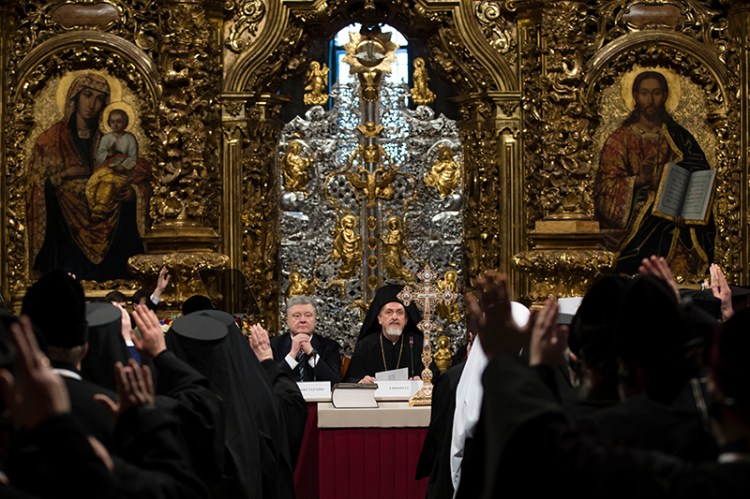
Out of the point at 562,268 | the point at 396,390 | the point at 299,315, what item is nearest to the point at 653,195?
the point at 562,268

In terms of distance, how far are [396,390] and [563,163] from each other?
3.80 metres

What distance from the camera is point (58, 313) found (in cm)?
486

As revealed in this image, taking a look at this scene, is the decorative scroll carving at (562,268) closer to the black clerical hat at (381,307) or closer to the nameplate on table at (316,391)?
→ the black clerical hat at (381,307)

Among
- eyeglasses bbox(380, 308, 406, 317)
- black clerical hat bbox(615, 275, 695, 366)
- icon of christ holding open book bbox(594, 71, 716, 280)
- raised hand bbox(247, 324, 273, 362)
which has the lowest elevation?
eyeglasses bbox(380, 308, 406, 317)

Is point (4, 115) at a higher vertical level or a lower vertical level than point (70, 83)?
lower

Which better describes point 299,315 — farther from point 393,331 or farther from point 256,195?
→ point 256,195

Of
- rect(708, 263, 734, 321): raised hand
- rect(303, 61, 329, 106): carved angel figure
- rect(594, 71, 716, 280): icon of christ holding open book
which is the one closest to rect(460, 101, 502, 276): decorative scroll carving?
rect(594, 71, 716, 280): icon of christ holding open book

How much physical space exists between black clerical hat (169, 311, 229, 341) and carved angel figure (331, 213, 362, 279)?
8.22 metres

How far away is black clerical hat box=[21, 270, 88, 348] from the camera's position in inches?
190

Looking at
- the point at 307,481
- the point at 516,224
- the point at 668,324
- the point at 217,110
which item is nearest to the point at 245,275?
the point at 217,110

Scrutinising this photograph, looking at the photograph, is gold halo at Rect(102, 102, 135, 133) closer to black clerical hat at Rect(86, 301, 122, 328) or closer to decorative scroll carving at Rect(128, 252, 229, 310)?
decorative scroll carving at Rect(128, 252, 229, 310)

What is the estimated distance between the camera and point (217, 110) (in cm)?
1420

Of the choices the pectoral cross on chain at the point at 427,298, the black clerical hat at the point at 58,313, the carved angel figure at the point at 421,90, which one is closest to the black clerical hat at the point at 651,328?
the black clerical hat at the point at 58,313

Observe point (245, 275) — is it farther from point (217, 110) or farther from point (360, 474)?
point (360, 474)
